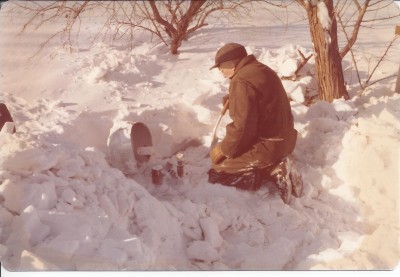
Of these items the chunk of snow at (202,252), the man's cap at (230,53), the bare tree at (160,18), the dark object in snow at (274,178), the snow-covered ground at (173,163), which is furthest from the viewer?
the bare tree at (160,18)

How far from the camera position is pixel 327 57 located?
466 centimetres

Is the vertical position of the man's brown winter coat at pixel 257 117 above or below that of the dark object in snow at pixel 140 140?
above

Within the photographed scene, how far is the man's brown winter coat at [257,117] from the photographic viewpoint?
3480mm

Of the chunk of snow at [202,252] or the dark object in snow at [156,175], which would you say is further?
the dark object in snow at [156,175]

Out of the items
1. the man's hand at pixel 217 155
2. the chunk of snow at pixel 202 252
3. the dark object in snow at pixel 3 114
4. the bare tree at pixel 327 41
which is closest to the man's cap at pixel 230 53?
the man's hand at pixel 217 155

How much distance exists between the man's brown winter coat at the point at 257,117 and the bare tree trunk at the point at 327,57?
1.18 metres

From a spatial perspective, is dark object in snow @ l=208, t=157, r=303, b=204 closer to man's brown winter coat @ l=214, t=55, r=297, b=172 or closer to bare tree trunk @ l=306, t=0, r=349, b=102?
man's brown winter coat @ l=214, t=55, r=297, b=172

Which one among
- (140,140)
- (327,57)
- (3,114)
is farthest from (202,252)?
(327,57)

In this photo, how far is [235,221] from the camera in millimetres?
3443

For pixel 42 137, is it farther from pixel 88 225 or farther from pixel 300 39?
pixel 300 39

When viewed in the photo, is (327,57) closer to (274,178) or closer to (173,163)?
(274,178)

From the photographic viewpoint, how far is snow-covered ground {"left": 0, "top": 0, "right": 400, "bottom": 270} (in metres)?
2.75

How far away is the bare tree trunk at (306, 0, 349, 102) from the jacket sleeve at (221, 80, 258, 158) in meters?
1.52

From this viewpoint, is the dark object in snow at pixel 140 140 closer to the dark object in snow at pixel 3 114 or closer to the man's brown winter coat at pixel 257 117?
the man's brown winter coat at pixel 257 117
